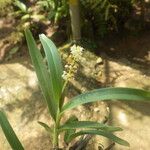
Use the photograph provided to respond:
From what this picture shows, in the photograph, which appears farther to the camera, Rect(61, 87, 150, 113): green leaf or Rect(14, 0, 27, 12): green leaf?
Rect(14, 0, 27, 12): green leaf

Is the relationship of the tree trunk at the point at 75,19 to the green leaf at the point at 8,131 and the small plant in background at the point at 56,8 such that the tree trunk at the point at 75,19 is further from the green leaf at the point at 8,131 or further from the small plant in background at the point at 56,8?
the green leaf at the point at 8,131

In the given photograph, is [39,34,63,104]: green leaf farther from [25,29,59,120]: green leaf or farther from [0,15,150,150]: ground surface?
[0,15,150,150]: ground surface

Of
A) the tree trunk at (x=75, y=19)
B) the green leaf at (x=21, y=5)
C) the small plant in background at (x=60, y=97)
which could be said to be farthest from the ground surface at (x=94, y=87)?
the small plant in background at (x=60, y=97)

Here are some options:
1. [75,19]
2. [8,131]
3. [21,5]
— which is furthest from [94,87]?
[8,131]

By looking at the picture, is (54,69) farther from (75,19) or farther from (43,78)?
(75,19)

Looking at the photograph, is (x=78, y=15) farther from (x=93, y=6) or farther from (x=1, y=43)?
(x=1, y=43)

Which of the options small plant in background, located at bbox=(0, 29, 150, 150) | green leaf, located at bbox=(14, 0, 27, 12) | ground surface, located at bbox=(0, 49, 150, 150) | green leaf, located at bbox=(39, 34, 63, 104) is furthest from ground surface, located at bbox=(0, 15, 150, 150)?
green leaf, located at bbox=(39, 34, 63, 104)
